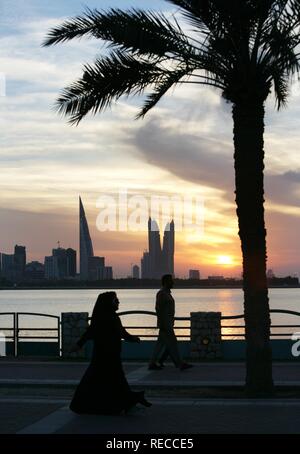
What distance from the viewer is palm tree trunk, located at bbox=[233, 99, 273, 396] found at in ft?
45.9

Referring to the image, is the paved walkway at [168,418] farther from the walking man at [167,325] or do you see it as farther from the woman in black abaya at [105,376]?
the walking man at [167,325]

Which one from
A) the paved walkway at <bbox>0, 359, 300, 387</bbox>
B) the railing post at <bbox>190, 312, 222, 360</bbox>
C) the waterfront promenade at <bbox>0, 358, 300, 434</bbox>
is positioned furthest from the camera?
the railing post at <bbox>190, 312, 222, 360</bbox>

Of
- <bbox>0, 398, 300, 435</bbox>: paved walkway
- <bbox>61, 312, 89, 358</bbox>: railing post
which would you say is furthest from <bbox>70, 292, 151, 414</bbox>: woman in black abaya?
<bbox>61, 312, 89, 358</bbox>: railing post

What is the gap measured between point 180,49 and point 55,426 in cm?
647

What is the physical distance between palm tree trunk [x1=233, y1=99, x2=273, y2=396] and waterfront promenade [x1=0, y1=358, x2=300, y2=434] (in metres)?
0.52

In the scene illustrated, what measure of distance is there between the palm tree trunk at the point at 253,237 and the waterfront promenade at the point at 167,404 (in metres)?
0.52

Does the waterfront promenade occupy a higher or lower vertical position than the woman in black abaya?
lower

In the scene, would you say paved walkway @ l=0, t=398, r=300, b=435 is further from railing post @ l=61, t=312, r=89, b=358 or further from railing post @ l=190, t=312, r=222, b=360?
railing post @ l=61, t=312, r=89, b=358

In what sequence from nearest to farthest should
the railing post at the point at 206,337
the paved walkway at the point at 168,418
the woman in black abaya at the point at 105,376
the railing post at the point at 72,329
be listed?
the paved walkway at the point at 168,418
the woman in black abaya at the point at 105,376
the railing post at the point at 206,337
the railing post at the point at 72,329

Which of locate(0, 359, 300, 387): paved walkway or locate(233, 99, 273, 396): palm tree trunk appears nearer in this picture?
locate(233, 99, 273, 396): palm tree trunk

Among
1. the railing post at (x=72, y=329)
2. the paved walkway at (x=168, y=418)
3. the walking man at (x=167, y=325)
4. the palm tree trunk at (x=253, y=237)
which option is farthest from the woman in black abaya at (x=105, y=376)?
the railing post at (x=72, y=329)

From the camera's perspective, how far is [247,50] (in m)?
14.0

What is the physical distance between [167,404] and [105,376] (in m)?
1.28

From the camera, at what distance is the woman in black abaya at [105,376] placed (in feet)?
38.7
